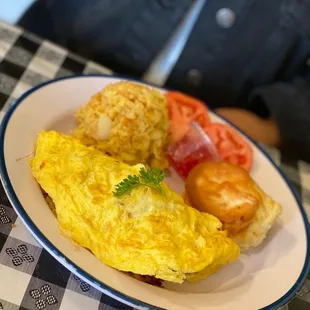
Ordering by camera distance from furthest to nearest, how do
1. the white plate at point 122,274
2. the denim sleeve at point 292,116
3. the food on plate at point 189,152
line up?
1. the denim sleeve at point 292,116
2. the food on plate at point 189,152
3. the white plate at point 122,274

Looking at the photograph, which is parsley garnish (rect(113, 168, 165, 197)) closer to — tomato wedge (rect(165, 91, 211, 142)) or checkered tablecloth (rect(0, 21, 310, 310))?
checkered tablecloth (rect(0, 21, 310, 310))

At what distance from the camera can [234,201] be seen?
105cm

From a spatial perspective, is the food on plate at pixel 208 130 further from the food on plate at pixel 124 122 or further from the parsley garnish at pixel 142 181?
the parsley garnish at pixel 142 181

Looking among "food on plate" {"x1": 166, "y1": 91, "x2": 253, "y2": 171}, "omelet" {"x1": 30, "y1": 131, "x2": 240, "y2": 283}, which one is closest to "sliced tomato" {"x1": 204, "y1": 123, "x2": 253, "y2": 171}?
"food on plate" {"x1": 166, "y1": 91, "x2": 253, "y2": 171}

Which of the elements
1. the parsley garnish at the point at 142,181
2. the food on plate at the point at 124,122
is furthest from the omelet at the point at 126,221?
the food on plate at the point at 124,122

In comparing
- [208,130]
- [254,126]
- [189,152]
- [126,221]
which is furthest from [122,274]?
[254,126]

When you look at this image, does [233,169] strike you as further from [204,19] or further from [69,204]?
[204,19]

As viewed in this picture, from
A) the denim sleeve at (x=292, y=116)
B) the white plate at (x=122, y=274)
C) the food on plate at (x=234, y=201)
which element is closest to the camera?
the white plate at (x=122, y=274)

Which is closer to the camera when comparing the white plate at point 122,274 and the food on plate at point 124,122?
the white plate at point 122,274

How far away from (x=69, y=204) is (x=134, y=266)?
0.18m

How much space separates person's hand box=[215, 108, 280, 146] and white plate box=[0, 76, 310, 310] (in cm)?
37

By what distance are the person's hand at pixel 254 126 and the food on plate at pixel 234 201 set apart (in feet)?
2.01

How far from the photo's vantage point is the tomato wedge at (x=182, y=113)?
4.21 feet

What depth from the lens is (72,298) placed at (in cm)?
88
